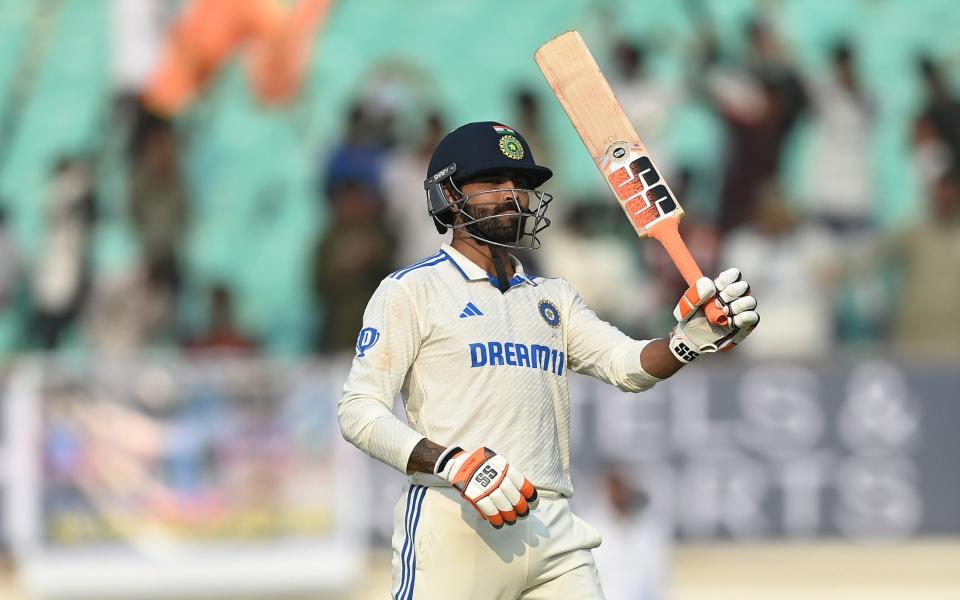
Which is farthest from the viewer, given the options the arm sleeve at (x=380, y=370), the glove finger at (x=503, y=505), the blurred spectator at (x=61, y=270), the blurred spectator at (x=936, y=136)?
the blurred spectator at (x=936, y=136)

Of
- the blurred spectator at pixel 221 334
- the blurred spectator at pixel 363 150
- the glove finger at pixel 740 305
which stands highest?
the blurred spectator at pixel 363 150

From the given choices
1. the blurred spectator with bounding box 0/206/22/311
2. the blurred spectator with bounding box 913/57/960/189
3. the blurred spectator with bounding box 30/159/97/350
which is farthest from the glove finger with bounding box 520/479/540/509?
the blurred spectator with bounding box 913/57/960/189

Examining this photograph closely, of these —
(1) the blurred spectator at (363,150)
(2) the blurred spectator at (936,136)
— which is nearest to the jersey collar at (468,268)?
(1) the blurred spectator at (363,150)

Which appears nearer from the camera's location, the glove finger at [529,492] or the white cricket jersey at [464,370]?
the glove finger at [529,492]

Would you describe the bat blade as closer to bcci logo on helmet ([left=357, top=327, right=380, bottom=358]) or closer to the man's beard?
the man's beard

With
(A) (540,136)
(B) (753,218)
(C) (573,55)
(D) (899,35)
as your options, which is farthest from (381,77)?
(C) (573,55)

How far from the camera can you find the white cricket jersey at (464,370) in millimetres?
4180

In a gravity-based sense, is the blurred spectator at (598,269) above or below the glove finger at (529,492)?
above

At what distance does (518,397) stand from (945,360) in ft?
22.6

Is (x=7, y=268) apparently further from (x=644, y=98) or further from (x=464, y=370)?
(x=464, y=370)

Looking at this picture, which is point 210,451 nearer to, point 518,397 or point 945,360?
point 945,360

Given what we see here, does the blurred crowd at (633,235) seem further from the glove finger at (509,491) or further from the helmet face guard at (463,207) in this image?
the glove finger at (509,491)

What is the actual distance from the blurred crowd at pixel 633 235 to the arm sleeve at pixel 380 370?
5.55 meters

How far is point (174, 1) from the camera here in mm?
11539
